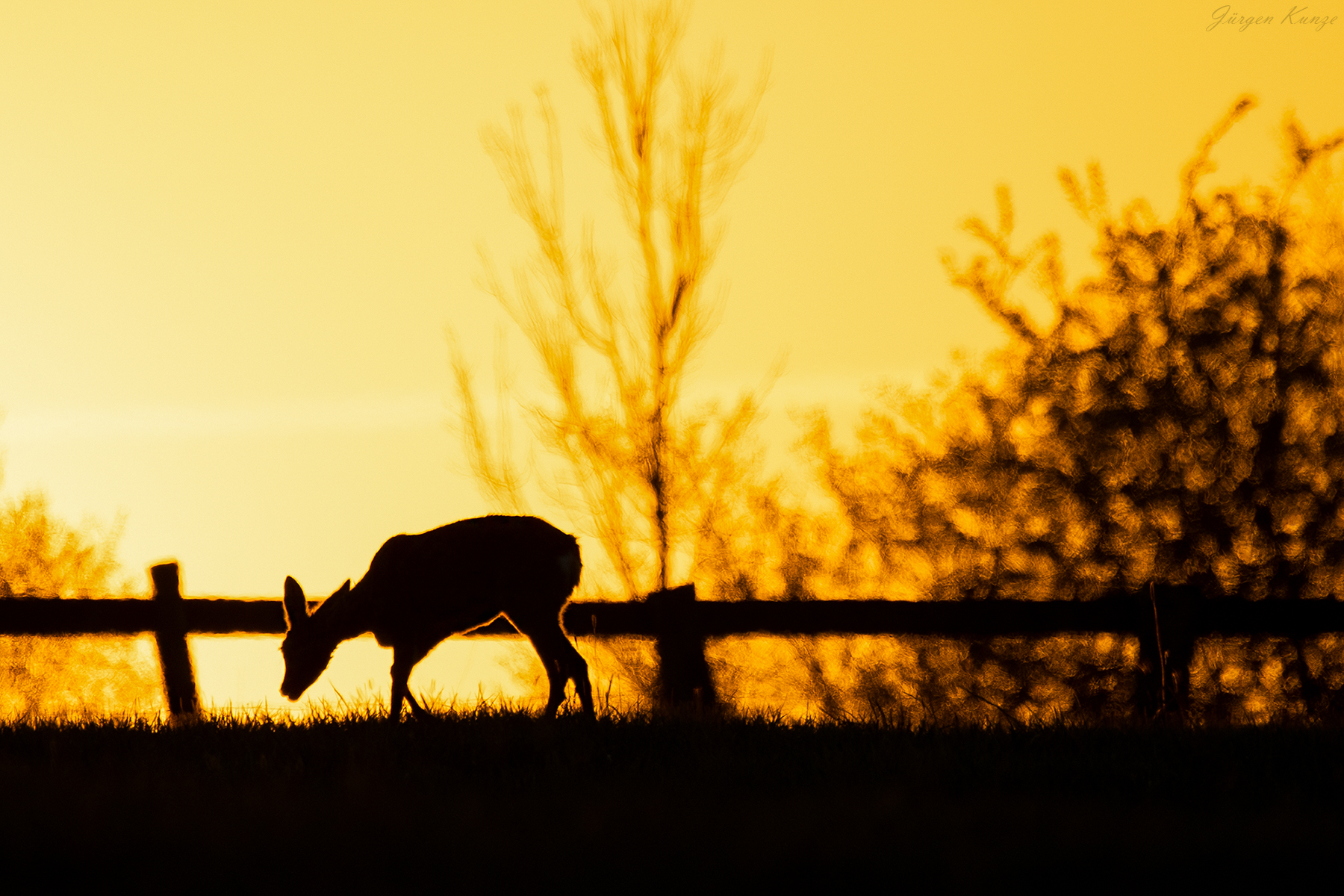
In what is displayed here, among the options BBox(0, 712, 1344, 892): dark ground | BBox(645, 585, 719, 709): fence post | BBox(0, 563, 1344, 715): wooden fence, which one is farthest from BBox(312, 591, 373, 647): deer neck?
BBox(645, 585, 719, 709): fence post

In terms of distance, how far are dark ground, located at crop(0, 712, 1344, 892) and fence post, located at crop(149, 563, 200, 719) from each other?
6.65ft

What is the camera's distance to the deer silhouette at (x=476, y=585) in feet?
28.7

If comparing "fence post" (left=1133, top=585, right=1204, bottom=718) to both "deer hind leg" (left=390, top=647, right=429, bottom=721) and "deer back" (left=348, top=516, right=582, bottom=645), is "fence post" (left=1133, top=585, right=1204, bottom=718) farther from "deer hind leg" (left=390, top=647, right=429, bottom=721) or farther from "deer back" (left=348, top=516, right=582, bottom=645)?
"deer hind leg" (left=390, top=647, right=429, bottom=721)

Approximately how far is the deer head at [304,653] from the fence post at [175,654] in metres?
0.84

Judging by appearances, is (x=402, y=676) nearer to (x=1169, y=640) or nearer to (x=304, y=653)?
(x=304, y=653)

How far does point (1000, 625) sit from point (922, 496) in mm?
5297

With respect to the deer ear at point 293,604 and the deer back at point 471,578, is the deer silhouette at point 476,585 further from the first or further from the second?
the deer ear at point 293,604

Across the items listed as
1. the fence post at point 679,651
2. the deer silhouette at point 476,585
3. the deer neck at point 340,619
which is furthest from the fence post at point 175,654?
the fence post at point 679,651

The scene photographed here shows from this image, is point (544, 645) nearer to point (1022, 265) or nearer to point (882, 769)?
point (882, 769)

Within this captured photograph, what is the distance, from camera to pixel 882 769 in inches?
243

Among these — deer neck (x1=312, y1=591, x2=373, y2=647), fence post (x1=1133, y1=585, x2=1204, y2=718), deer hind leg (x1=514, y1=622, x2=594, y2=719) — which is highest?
deer neck (x1=312, y1=591, x2=373, y2=647)

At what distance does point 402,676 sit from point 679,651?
6.45 ft

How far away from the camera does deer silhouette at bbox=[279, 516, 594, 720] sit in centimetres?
873

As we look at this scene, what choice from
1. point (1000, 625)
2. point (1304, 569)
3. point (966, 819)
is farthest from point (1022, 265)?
point (966, 819)
